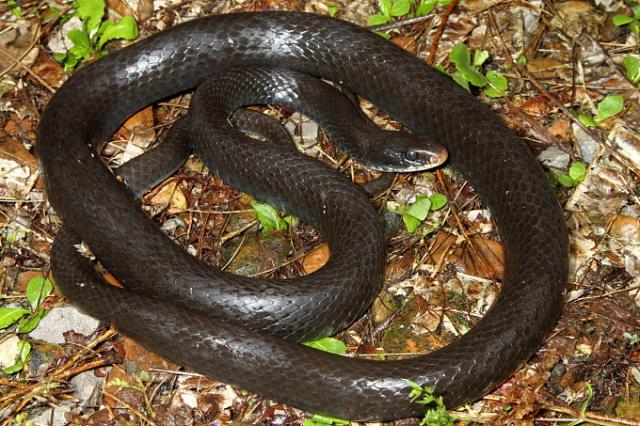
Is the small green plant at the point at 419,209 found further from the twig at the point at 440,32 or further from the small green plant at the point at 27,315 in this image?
the small green plant at the point at 27,315

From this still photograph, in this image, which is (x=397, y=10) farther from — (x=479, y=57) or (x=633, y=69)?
(x=633, y=69)

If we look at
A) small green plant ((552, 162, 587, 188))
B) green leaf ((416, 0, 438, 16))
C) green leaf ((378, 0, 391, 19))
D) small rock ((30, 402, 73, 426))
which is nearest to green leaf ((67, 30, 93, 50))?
green leaf ((378, 0, 391, 19))

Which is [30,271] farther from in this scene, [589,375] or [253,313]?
[589,375]

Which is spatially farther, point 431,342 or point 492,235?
point 492,235

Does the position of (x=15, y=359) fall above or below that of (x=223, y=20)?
below

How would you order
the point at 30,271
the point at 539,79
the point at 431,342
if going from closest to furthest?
the point at 431,342 → the point at 30,271 → the point at 539,79

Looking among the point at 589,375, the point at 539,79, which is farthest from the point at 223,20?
the point at 589,375
